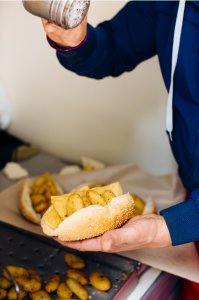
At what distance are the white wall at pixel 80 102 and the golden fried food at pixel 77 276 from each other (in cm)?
52

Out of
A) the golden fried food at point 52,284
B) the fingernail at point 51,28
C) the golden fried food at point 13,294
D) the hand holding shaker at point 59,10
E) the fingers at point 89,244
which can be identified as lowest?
the golden fried food at point 52,284

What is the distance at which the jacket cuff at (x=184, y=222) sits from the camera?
0.70 meters

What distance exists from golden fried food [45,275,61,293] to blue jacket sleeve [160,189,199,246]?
0.75 feet

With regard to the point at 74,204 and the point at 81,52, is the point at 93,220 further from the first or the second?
the point at 81,52

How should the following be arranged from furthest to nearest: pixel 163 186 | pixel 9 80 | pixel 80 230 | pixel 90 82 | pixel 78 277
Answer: pixel 9 80, pixel 90 82, pixel 163 186, pixel 78 277, pixel 80 230

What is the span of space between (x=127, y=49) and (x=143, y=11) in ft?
0.26

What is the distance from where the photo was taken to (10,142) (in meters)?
1.37

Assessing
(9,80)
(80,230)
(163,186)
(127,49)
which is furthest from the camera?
(9,80)

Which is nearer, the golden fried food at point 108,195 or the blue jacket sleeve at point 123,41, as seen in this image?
the golden fried food at point 108,195

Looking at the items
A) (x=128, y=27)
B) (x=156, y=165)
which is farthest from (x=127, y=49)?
(x=156, y=165)

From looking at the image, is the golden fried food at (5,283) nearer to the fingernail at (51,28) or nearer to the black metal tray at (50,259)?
the black metal tray at (50,259)

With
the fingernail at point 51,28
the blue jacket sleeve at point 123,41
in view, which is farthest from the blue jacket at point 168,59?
the fingernail at point 51,28

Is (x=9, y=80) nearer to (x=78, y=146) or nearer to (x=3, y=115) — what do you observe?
(x=3, y=115)

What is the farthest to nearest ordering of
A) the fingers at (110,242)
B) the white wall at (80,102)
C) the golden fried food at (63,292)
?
the white wall at (80,102), the golden fried food at (63,292), the fingers at (110,242)
